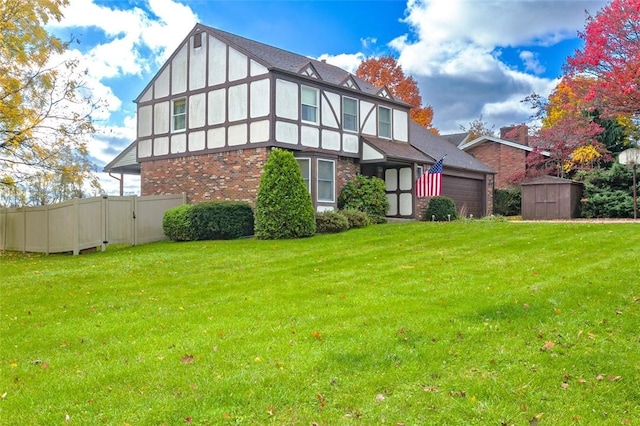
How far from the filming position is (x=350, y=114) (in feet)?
63.4

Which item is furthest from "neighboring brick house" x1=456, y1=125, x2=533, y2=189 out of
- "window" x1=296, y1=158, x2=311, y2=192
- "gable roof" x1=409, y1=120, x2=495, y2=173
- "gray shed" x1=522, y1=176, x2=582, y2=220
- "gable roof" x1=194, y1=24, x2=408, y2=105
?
"window" x1=296, y1=158, x2=311, y2=192

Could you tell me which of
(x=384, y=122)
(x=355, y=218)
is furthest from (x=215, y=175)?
(x=384, y=122)

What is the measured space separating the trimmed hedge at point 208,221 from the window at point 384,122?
7265 mm

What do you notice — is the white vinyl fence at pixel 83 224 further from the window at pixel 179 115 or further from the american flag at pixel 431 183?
the american flag at pixel 431 183

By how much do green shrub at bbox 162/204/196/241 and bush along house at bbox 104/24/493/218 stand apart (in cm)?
202

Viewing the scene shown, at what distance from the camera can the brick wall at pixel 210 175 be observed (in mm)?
16984

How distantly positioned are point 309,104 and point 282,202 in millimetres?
4648

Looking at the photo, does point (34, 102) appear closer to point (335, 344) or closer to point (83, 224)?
point (83, 224)

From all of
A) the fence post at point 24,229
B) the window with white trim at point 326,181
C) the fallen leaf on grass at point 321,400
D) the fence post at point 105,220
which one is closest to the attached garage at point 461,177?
the window with white trim at point 326,181

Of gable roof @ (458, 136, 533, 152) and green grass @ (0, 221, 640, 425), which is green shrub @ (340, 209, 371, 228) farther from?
gable roof @ (458, 136, 533, 152)

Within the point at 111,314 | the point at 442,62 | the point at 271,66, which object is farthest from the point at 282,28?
the point at 111,314

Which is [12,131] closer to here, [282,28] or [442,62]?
[282,28]

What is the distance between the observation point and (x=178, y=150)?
19.3m

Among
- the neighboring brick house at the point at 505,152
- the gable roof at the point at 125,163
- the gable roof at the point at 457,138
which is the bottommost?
the gable roof at the point at 125,163
